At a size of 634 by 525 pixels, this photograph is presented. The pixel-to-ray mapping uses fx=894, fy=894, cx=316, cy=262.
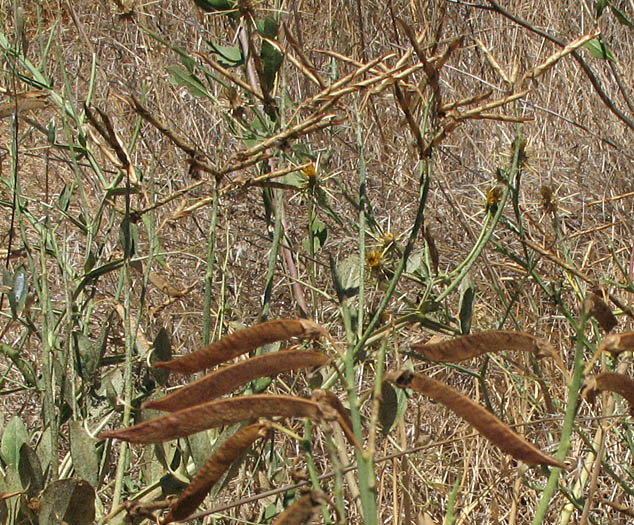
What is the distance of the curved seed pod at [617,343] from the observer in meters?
0.45

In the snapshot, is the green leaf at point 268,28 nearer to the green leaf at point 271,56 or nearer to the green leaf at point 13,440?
the green leaf at point 271,56

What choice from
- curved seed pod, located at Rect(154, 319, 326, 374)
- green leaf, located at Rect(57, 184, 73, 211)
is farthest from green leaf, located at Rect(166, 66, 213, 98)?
curved seed pod, located at Rect(154, 319, 326, 374)

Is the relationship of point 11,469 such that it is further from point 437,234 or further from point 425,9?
point 425,9

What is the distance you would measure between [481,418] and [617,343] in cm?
8

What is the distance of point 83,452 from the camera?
2.47 feet

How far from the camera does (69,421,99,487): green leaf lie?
2.45 feet

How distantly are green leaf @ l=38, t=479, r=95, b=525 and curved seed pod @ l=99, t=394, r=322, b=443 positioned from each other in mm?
254

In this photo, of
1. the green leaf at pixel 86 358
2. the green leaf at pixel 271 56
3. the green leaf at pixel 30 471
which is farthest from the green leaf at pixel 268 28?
the green leaf at pixel 30 471

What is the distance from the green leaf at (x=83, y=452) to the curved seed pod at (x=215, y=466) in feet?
0.84

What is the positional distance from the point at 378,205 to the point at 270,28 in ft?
3.99

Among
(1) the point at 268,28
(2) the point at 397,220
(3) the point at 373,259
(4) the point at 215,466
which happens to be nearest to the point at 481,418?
(4) the point at 215,466

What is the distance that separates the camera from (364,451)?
1.39 ft

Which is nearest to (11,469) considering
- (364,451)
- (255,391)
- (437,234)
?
(255,391)

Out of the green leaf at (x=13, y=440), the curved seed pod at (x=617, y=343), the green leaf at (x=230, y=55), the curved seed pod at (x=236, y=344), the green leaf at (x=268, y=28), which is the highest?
the green leaf at (x=230, y=55)
